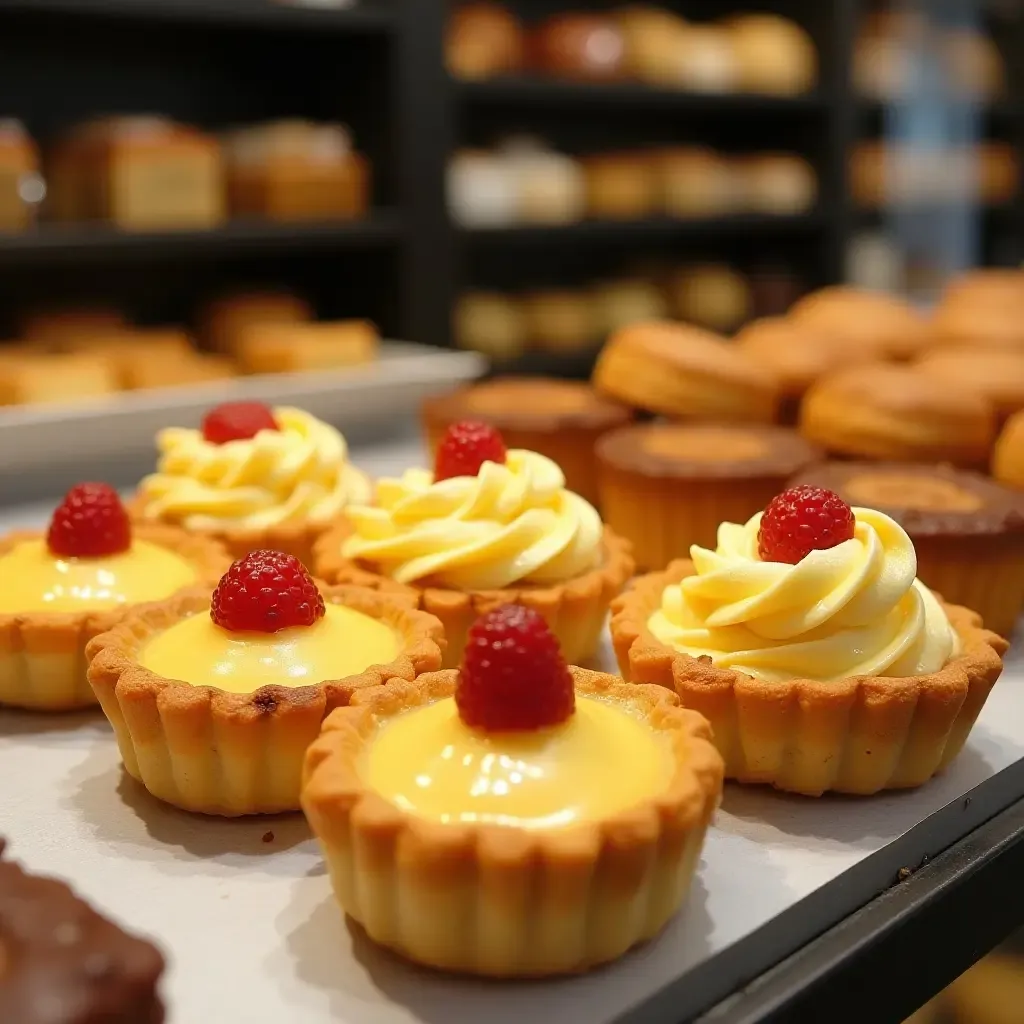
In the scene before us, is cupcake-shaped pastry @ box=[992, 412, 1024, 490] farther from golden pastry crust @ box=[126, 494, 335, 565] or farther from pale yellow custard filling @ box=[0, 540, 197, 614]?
pale yellow custard filling @ box=[0, 540, 197, 614]

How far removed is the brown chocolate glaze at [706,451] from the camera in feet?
6.17

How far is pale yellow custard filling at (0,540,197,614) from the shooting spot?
1.47 m

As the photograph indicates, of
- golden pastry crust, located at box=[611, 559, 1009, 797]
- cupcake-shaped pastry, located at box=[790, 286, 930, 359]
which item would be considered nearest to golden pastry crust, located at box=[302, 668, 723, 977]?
golden pastry crust, located at box=[611, 559, 1009, 797]

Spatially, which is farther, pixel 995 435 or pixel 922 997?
pixel 995 435

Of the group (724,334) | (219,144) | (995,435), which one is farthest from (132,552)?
(724,334)

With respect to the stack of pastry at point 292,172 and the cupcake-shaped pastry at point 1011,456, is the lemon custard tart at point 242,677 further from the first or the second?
the stack of pastry at point 292,172

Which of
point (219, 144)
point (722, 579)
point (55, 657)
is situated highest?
point (219, 144)

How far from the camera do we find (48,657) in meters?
1.38

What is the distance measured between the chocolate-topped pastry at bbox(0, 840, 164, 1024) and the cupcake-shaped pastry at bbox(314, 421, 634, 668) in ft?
2.28

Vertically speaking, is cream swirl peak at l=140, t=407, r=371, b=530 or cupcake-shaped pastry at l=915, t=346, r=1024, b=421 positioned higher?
cupcake-shaped pastry at l=915, t=346, r=1024, b=421

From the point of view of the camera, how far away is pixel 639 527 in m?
1.93

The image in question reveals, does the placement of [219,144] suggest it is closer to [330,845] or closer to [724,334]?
[724,334]

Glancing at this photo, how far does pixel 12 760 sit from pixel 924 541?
112 cm

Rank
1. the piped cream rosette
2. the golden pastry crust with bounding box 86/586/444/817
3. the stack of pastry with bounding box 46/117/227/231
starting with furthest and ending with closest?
the stack of pastry with bounding box 46/117/227/231 < the piped cream rosette < the golden pastry crust with bounding box 86/586/444/817
